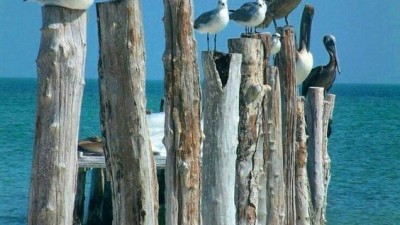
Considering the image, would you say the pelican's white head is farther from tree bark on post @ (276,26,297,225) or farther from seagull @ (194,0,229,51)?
tree bark on post @ (276,26,297,225)

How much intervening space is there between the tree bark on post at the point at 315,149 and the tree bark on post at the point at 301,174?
472 millimetres

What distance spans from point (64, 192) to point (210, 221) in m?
2.11

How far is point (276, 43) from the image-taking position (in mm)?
9414

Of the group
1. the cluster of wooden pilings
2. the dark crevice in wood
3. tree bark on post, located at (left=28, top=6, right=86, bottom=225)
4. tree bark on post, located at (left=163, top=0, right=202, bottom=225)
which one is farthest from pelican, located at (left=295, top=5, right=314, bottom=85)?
tree bark on post, located at (left=28, top=6, right=86, bottom=225)

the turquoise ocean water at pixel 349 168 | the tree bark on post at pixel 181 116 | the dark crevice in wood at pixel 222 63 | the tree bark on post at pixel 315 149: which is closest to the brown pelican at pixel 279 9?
the tree bark on post at pixel 315 149

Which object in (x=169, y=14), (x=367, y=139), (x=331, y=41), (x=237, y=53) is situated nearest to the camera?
(x=169, y=14)

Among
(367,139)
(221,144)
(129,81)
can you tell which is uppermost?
(129,81)

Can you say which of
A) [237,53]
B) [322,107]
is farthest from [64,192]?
[322,107]

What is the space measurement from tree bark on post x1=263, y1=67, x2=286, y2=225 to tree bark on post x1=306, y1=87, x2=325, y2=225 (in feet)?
5.93

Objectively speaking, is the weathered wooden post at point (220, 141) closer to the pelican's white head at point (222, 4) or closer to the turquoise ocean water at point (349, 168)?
the pelican's white head at point (222, 4)

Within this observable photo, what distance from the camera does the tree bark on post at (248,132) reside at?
803cm

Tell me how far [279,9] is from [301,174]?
2450mm

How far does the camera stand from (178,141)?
256 inches

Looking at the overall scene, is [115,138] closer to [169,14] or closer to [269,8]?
[169,14]
